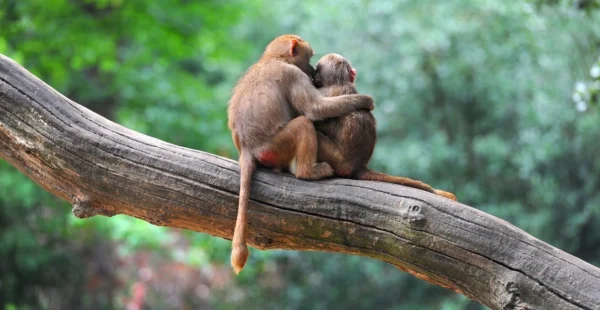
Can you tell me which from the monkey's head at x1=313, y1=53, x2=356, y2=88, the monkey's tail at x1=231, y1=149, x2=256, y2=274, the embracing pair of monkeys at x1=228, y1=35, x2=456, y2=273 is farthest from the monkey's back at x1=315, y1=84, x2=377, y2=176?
the monkey's tail at x1=231, y1=149, x2=256, y2=274

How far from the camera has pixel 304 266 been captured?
39.2ft

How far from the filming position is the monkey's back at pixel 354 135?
407 centimetres

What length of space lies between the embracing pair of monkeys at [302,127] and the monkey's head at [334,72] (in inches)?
0.5

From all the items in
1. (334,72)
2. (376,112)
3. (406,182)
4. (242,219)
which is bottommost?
(242,219)

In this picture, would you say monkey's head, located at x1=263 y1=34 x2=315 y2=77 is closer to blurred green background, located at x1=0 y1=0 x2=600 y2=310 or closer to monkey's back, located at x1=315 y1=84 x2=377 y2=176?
monkey's back, located at x1=315 y1=84 x2=377 y2=176

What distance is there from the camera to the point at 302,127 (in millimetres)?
3984

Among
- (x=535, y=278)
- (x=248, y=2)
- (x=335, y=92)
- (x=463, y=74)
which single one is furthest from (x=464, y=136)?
(x=535, y=278)

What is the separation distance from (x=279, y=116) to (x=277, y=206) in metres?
0.61

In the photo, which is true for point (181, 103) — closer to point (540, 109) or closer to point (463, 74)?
point (463, 74)

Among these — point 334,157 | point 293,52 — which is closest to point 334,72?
point 293,52

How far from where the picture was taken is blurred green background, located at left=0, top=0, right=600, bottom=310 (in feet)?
31.6

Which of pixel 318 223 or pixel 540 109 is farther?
pixel 540 109

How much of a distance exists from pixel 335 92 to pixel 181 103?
250 inches

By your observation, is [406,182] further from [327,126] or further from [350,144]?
[327,126]
